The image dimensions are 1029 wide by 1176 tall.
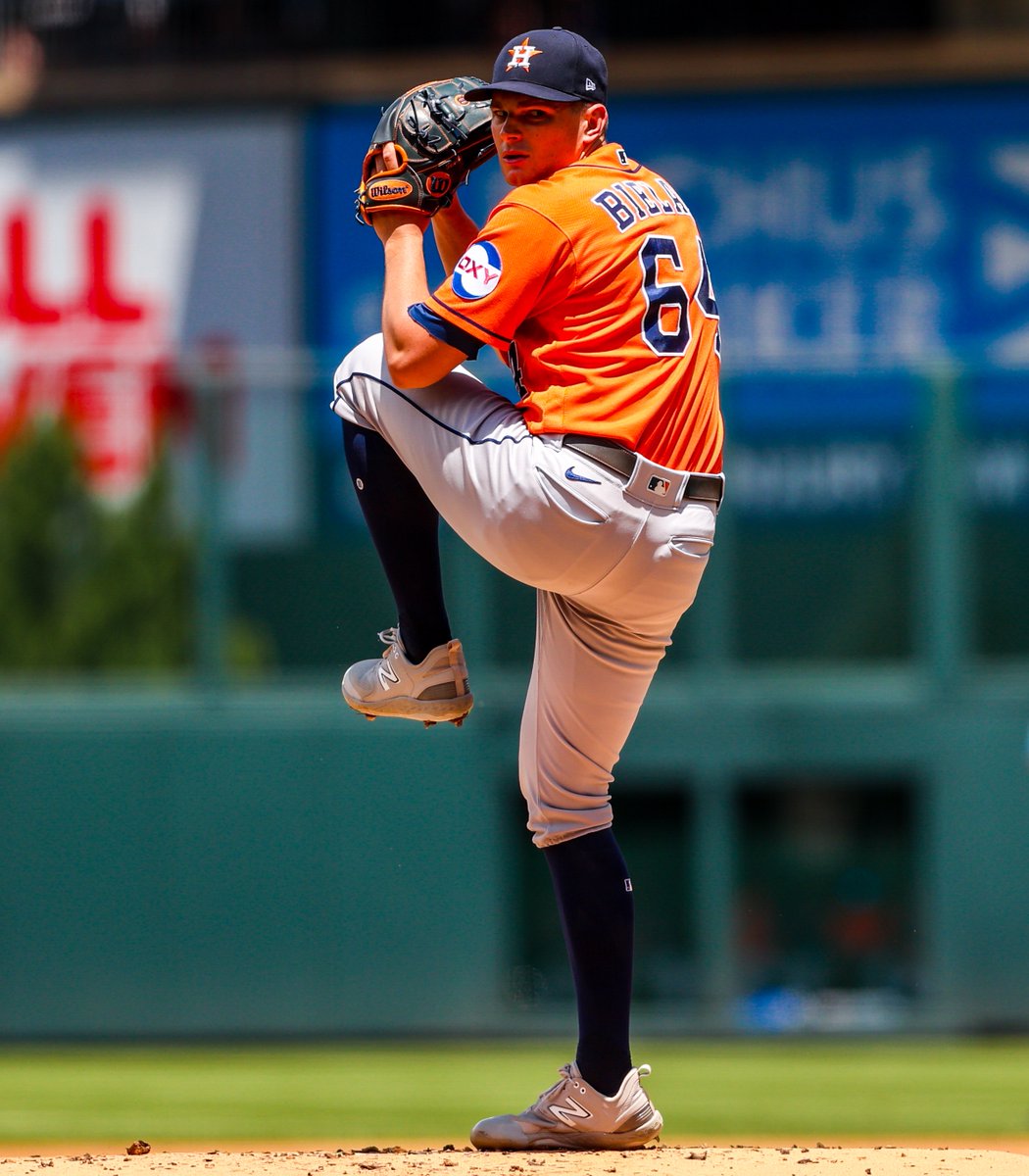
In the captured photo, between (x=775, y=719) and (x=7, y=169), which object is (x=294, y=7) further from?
(x=775, y=719)

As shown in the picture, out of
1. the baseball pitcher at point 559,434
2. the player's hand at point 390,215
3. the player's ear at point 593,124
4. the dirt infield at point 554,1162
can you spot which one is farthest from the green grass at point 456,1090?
the player's ear at point 593,124

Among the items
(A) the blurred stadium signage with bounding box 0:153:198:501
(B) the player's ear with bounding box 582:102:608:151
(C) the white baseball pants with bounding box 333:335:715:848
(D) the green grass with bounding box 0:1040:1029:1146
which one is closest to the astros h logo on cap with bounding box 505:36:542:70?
(B) the player's ear with bounding box 582:102:608:151

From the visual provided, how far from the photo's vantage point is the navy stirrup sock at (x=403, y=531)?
12.7 feet

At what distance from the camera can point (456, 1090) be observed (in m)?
7.39

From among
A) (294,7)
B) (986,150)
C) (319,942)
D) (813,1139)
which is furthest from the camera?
(294,7)

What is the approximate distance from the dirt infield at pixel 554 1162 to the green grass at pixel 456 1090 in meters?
1.99

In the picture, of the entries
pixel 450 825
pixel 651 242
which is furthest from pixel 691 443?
pixel 450 825

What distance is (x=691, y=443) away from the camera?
12.0 feet

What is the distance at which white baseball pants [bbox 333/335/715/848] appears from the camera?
356cm

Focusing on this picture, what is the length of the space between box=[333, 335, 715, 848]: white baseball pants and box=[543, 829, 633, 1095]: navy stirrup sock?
0.18 feet

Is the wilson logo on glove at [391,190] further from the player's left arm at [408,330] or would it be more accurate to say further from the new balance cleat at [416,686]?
the new balance cleat at [416,686]

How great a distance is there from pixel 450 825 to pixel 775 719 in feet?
4.78

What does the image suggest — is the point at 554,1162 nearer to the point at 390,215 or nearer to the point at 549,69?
the point at 390,215

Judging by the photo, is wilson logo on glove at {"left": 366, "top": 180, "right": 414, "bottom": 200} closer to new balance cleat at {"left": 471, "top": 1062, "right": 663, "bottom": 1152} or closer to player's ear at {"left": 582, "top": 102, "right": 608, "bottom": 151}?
player's ear at {"left": 582, "top": 102, "right": 608, "bottom": 151}
